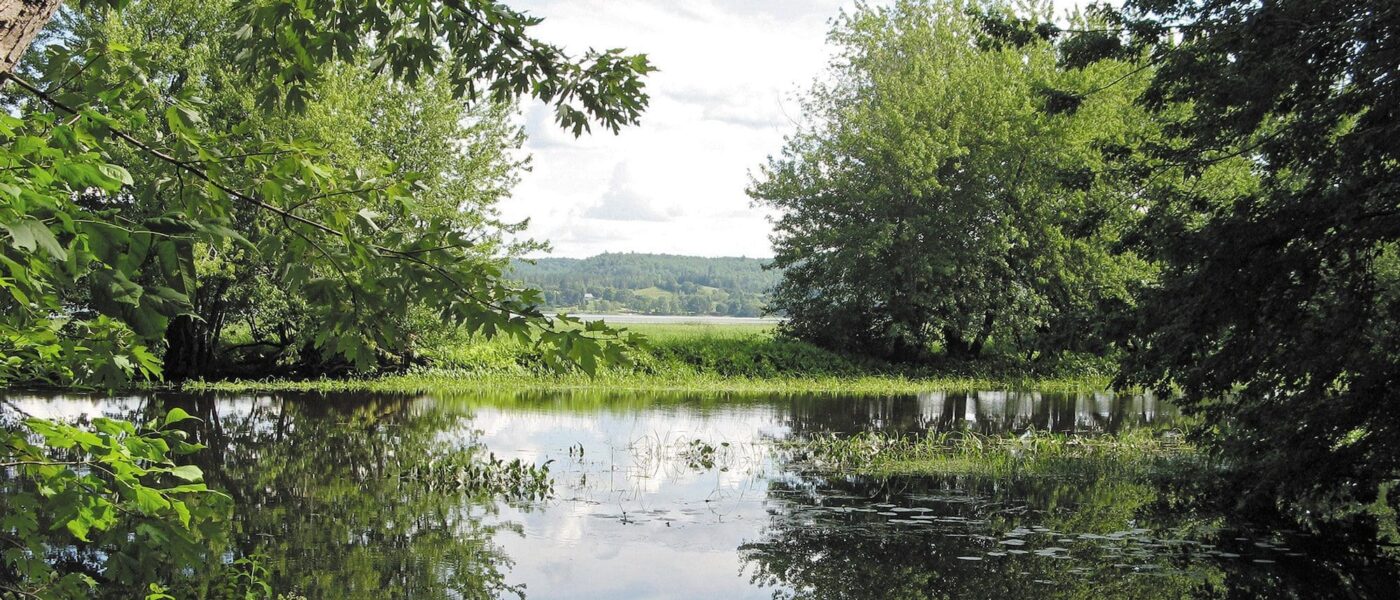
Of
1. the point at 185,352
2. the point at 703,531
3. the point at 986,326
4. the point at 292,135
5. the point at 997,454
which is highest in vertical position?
the point at 292,135

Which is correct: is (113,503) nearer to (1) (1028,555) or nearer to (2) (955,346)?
(1) (1028,555)

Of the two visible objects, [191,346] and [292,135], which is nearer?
[292,135]

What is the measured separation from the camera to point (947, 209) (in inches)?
1284

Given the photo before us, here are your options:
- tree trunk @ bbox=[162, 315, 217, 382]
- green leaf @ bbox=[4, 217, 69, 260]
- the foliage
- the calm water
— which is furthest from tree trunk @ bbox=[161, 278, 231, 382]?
green leaf @ bbox=[4, 217, 69, 260]

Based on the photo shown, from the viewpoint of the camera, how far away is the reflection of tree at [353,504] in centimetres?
871

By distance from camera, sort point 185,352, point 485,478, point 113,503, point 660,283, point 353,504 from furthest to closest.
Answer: point 660,283
point 185,352
point 485,478
point 353,504
point 113,503

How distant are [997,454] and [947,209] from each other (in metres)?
17.6

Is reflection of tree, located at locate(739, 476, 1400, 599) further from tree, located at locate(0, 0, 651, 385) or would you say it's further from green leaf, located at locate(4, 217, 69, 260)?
green leaf, located at locate(4, 217, 69, 260)

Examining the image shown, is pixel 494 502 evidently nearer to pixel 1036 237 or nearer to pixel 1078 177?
pixel 1078 177

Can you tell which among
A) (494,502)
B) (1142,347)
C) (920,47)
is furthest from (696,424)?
(920,47)

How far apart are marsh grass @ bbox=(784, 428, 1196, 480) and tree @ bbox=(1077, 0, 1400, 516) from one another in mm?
4158

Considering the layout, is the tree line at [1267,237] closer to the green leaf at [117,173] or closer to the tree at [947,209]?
the green leaf at [117,173]

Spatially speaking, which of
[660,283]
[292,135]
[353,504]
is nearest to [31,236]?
[353,504]

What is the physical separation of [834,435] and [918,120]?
17.6 m
